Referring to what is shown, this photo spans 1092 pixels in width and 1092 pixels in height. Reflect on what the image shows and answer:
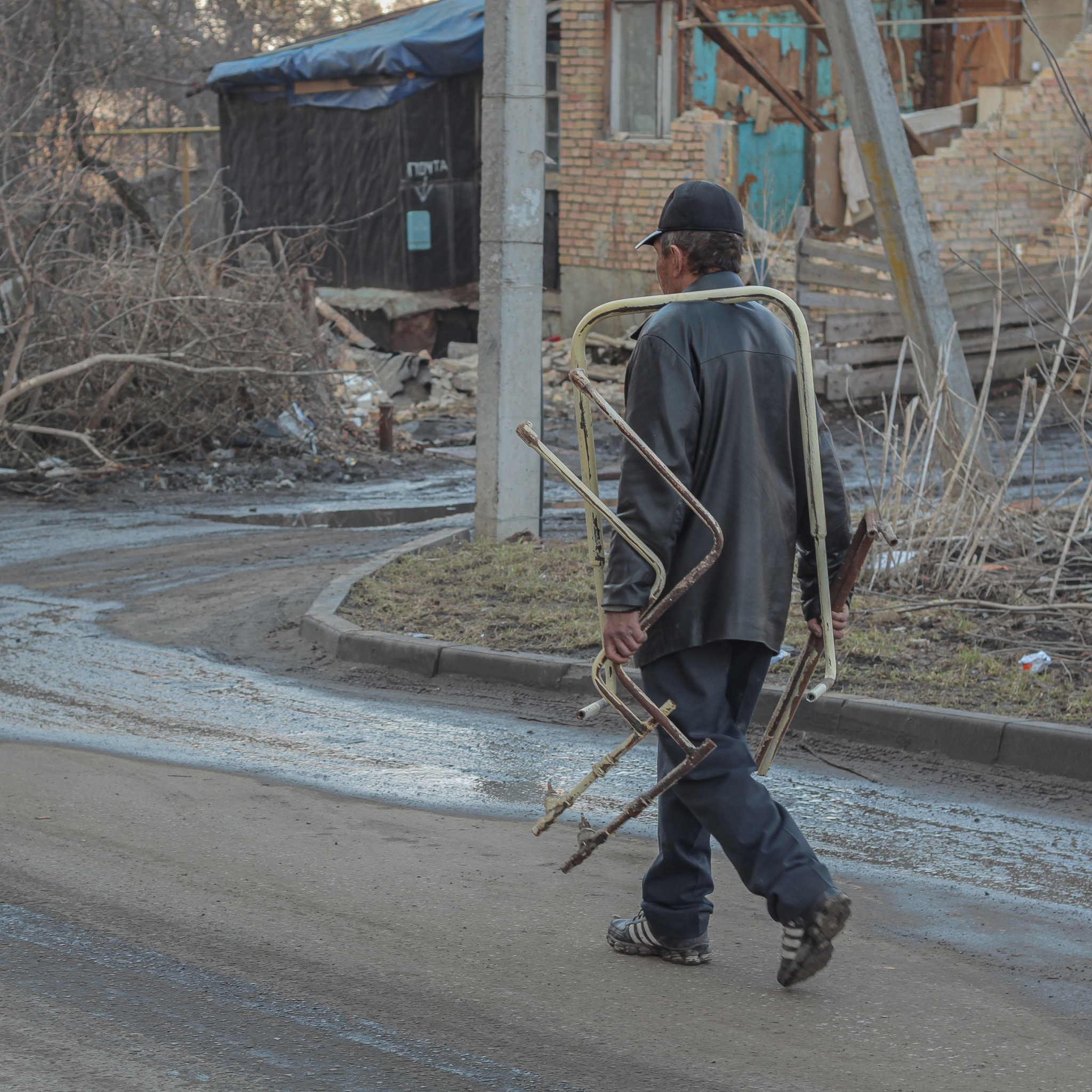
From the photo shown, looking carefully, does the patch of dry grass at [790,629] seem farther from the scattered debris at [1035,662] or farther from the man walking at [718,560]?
the man walking at [718,560]

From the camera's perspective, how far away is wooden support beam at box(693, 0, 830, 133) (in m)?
18.8

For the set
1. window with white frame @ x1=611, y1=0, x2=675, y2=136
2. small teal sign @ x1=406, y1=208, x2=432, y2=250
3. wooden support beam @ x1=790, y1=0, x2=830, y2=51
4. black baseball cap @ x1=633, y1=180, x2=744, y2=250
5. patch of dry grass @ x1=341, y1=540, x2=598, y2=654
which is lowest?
patch of dry grass @ x1=341, y1=540, x2=598, y2=654

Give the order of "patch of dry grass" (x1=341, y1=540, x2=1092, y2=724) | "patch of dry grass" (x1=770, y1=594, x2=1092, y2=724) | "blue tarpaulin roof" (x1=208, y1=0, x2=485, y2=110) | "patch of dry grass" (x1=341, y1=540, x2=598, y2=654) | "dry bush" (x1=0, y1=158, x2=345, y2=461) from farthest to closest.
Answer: "blue tarpaulin roof" (x1=208, y1=0, x2=485, y2=110), "dry bush" (x1=0, y1=158, x2=345, y2=461), "patch of dry grass" (x1=341, y1=540, x2=598, y2=654), "patch of dry grass" (x1=341, y1=540, x2=1092, y2=724), "patch of dry grass" (x1=770, y1=594, x2=1092, y2=724)

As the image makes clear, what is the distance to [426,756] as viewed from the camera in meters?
5.64

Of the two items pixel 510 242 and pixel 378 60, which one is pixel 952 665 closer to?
pixel 510 242

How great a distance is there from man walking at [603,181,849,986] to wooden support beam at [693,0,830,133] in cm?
1623

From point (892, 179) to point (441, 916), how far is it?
614 centimetres

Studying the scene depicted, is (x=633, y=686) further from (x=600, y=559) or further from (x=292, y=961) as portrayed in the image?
(x=292, y=961)

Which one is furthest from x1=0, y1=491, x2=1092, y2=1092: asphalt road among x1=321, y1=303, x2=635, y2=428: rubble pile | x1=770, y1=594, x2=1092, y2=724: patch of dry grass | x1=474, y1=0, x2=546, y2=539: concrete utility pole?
x1=321, y1=303, x2=635, y2=428: rubble pile

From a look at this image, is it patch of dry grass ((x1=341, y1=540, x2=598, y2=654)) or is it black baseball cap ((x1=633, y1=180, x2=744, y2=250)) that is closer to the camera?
black baseball cap ((x1=633, y1=180, x2=744, y2=250))

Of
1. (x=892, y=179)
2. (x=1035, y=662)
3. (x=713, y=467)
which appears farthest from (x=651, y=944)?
(x=892, y=179)

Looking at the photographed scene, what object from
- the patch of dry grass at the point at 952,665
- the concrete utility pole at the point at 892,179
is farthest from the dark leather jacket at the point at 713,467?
the concrete utility pole at the point at 892,179

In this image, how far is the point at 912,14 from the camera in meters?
23.0

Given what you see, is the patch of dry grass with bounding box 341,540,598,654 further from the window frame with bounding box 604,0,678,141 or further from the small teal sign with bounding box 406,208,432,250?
the small teal sign with bounding box 406,208,432,250
